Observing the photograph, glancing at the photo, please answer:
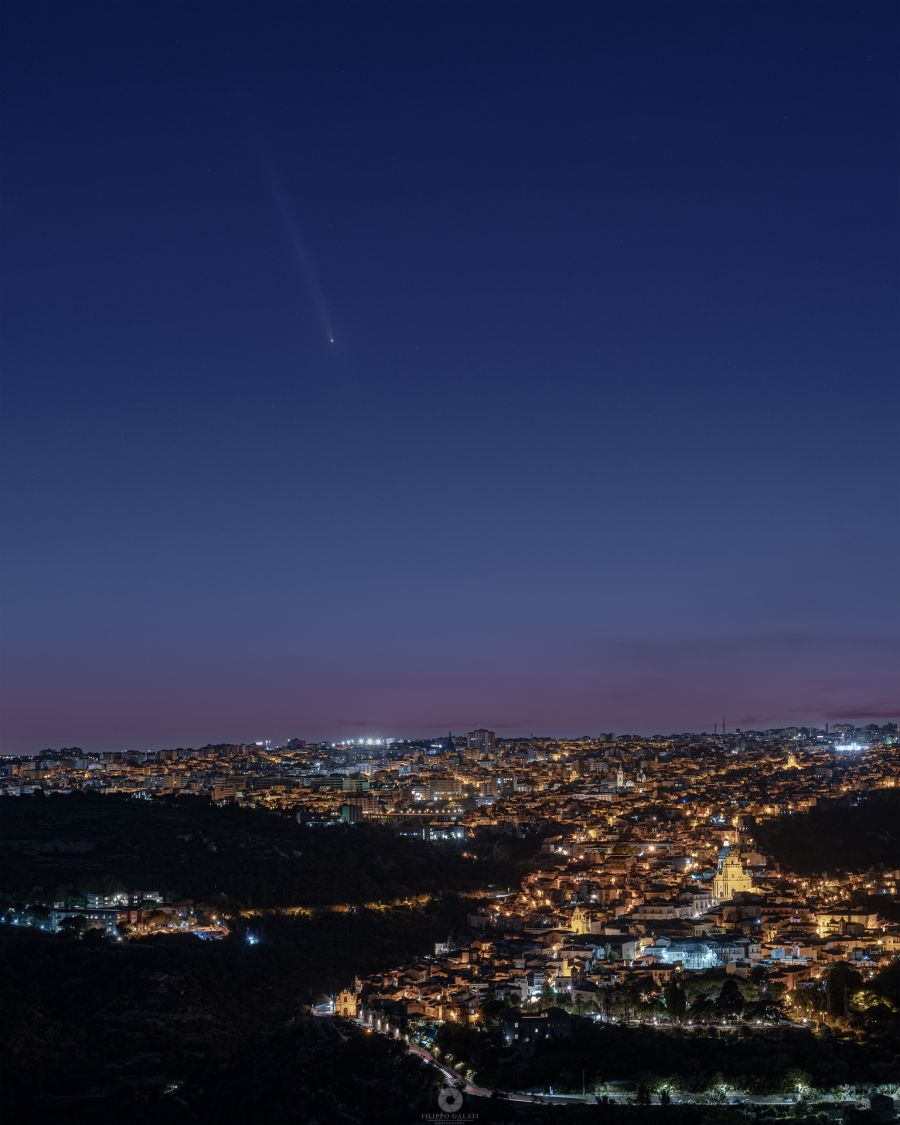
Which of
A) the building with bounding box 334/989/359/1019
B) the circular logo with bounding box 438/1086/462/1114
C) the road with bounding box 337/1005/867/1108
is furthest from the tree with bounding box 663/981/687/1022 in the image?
the building with bounding box 334/989/359/1019

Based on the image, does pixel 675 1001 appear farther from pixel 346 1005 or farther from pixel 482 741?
pixel 482 741

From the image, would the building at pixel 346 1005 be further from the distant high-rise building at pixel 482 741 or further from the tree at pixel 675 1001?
the distant high-rise building at pixel 482 741

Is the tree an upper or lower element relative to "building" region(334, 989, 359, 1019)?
upper

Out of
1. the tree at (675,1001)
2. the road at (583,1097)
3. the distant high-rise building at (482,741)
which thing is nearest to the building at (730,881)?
the tree at (675,1001)

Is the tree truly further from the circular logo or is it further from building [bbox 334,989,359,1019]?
building [bbox 334,989,359,1019]

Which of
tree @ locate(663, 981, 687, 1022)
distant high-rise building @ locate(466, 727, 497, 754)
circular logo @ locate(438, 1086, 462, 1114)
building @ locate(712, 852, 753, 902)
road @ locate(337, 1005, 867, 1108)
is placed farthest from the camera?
distant high-rise building @ locate(466, 727, 497, 754)

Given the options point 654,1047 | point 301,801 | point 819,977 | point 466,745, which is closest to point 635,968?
point 819,977

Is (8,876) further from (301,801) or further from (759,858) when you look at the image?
(301,801)
